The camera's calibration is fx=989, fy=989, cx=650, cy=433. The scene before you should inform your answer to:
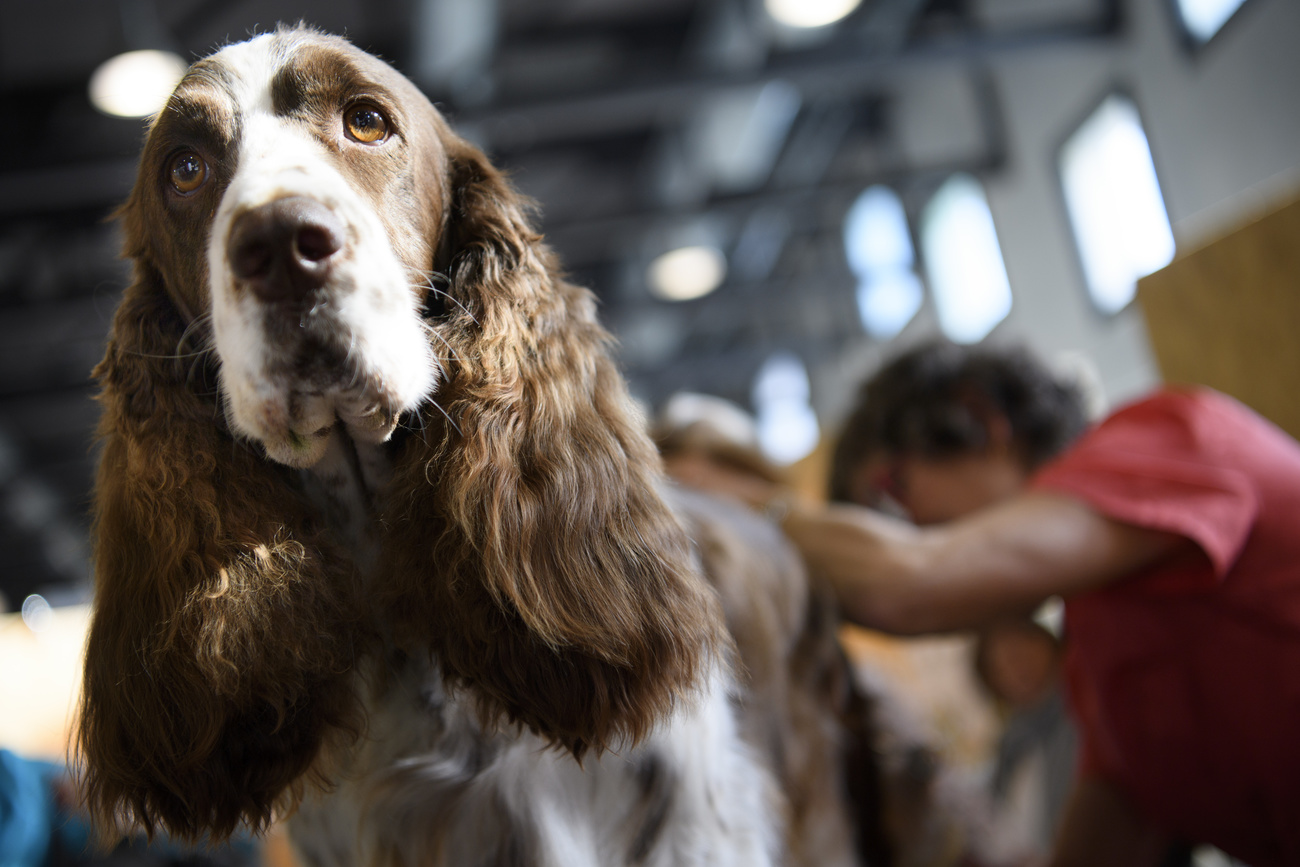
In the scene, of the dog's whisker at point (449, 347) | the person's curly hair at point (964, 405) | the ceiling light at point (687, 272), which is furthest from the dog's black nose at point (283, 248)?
the ceiling light at point (687, 272)

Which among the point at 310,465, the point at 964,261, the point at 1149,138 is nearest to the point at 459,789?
the point at 310,465

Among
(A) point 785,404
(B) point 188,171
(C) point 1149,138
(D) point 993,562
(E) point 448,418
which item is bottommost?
(A) point 785,404

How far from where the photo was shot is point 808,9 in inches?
200

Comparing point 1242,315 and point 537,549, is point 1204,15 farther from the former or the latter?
point 537,549

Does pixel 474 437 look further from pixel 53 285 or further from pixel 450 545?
pixel 53 285

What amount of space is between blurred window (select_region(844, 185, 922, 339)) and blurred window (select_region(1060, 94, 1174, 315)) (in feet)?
7.91

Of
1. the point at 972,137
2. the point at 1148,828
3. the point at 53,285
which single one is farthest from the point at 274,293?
the point at 53,285

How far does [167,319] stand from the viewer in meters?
1.21

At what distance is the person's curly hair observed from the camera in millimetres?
2180

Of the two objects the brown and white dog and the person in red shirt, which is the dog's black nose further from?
the person in red shirt

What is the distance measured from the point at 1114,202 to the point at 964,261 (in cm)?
229

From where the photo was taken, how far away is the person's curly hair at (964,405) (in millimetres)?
2180

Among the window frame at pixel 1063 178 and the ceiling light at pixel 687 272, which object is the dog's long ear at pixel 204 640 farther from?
the ceiling light at pixel 687 272

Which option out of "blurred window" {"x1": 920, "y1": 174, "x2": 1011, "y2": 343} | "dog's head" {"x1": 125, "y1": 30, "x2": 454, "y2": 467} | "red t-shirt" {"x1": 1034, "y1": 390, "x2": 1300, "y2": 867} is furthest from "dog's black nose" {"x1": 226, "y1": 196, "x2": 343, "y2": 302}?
"blurred window" {"x1": 920, "y1": 174, "x2": 1011, "y2": 343}
